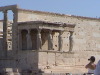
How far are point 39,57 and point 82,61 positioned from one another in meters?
5.98

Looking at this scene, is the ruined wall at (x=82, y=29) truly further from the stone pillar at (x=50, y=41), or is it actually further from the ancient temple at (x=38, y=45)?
the stone pillar at (x=50, y=41)

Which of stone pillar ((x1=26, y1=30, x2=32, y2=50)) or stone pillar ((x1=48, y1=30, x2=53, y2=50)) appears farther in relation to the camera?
stone pillar ((x1=48, y1=30, x2=53, y2=50))

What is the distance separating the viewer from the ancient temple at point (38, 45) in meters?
25.0

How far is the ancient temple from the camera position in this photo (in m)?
25.0

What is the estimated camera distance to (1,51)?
28.5 metres

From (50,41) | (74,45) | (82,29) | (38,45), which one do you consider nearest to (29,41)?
(38,45)

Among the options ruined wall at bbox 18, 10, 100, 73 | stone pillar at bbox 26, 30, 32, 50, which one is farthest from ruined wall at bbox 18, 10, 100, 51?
stone pillar at bbox 26, 30, 32, 50

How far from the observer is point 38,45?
1001 inches

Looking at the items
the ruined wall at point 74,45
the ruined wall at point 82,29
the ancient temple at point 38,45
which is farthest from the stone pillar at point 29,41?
the ruined wall at point 82,29

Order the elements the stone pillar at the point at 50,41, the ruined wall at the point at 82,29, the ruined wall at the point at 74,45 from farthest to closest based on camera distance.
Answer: the ruined wall at the point at 82,29 → the stone pillar at the point at 50,41 → the ruined wall at the point at 74,45

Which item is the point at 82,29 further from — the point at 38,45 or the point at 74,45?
the point at 38,45

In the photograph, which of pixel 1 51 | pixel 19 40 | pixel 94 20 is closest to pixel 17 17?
pixel 19 40

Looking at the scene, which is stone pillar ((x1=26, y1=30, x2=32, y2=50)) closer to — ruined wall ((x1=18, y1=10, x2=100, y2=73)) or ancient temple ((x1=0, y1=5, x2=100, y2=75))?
ancient temple ((x1=0, y1=5, x2=100, y2=75))

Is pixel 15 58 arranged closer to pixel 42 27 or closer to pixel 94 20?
pixel 42 27
